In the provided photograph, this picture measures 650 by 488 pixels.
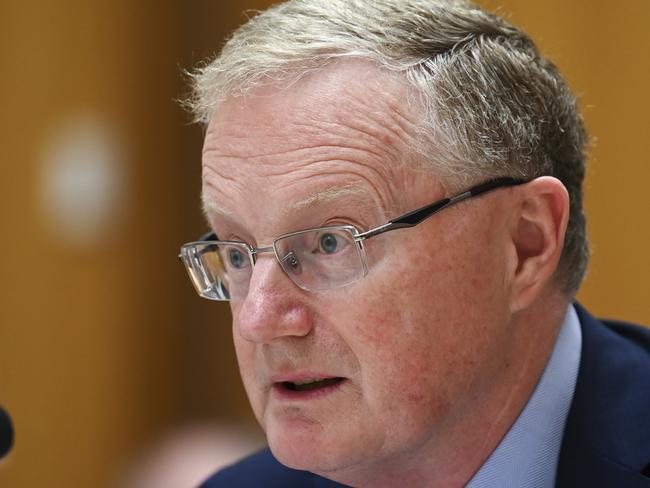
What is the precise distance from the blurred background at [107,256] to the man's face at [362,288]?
214 cm

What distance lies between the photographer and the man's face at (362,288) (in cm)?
187

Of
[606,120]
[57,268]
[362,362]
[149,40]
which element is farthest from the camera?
[149,40]

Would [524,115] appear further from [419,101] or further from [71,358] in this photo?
[71,358]

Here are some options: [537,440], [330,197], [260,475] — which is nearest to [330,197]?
[330,197]

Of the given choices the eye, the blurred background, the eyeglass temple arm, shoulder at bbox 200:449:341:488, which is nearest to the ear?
the eyeglass temple arm

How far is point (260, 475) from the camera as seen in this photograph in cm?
249

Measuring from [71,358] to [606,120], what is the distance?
285cm

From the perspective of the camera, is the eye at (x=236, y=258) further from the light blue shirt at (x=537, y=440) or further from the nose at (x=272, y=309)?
the light blue shirt at (x=537, y=440)

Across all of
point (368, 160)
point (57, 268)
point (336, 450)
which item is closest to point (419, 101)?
point (368, 160)

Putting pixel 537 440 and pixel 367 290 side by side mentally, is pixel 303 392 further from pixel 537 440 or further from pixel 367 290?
pixel 537 440

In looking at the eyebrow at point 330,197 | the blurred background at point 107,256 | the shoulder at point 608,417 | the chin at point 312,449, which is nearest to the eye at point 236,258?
the eyebrow at point 330,197

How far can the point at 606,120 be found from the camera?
3.23m

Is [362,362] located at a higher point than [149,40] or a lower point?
lower

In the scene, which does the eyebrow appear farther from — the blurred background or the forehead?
the blurred background
